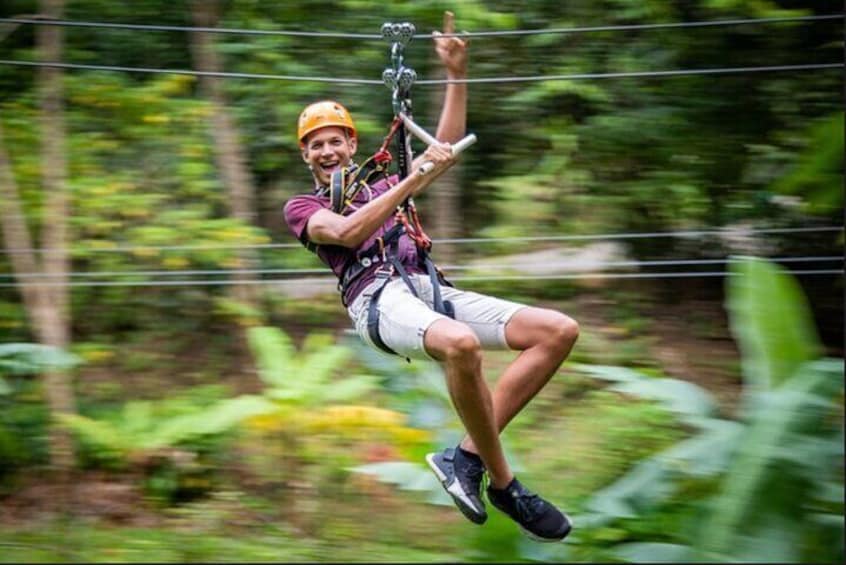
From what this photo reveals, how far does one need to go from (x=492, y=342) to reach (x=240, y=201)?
3.11 metres

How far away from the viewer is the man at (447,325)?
3.68m

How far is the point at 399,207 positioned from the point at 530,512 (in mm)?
987

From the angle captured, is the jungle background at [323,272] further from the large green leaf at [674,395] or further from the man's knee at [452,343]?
the man's knee at [452,343]

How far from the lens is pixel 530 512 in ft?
12.4

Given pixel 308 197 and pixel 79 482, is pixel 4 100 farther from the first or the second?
pixel 308 197

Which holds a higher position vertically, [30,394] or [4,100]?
[4,100]

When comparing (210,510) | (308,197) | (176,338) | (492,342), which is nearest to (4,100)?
(176,338)

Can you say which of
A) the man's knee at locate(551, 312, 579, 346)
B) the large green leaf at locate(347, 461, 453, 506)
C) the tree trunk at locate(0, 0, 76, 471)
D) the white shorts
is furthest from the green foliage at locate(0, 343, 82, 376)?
the man's knee at locate(551, 312, 579, 346)

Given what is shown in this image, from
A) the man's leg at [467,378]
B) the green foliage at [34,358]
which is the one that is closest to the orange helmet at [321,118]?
the man's leg at [467,378]

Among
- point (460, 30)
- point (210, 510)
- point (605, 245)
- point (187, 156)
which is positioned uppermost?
point (460, 30)

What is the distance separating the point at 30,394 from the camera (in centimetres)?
620

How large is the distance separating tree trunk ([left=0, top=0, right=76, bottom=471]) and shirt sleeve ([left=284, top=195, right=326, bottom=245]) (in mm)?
2491

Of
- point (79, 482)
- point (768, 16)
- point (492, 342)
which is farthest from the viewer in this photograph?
point (79, 482)

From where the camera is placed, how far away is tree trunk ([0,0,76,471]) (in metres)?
6.16
